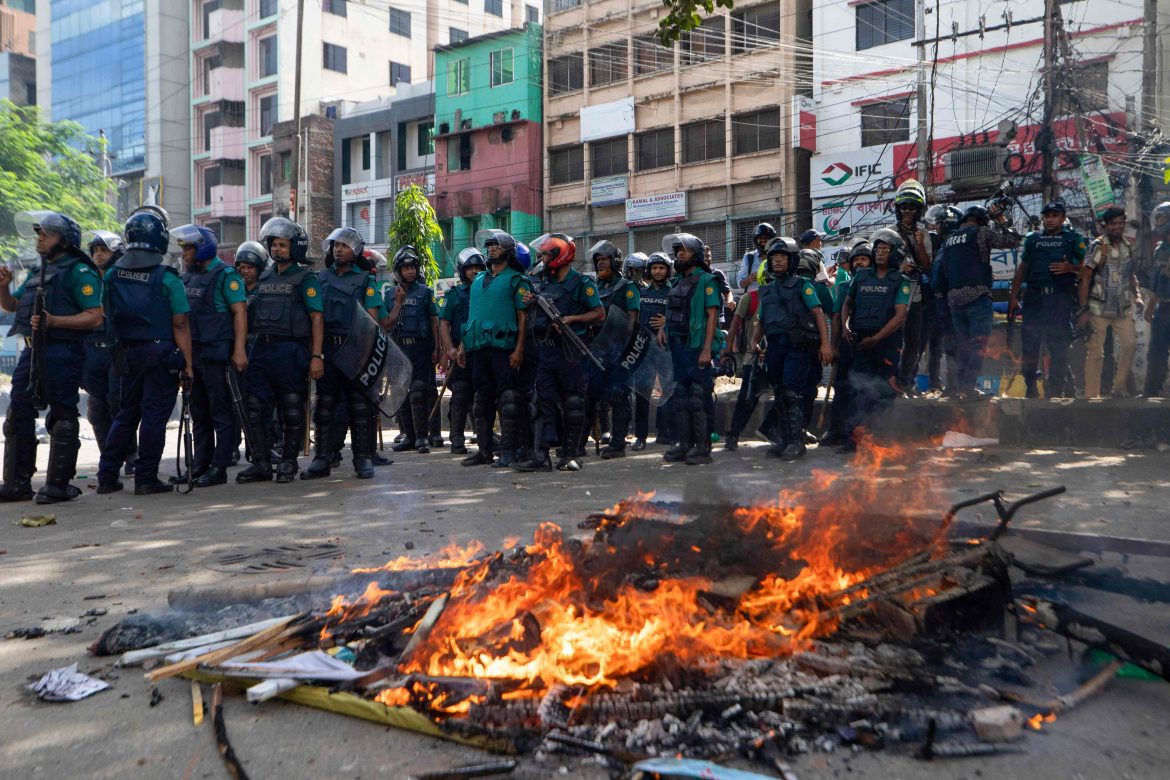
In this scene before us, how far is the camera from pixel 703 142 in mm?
32188

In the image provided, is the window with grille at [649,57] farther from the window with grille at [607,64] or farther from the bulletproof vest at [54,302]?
the bulletproof vest at [54,302]

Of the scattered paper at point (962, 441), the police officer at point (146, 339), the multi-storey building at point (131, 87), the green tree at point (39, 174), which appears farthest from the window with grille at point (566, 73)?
the police officer at point (146, 339)

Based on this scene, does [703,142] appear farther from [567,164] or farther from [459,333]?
[459,333]

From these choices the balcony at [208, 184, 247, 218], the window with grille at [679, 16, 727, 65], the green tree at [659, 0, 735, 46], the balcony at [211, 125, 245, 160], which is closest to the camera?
the green tree at [659, 0, 735, 46]

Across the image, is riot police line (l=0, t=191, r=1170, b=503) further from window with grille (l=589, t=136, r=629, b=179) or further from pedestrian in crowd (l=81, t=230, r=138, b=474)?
window with grille (l=589, t=136, r=629, b=179)

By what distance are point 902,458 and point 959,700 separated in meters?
6.30

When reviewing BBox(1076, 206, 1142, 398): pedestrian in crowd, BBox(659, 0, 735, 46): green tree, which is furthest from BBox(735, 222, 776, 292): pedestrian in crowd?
BBox(659, 0, 735, 46): green tree

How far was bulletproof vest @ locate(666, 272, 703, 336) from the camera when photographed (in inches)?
359

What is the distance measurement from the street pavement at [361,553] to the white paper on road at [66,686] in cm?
3

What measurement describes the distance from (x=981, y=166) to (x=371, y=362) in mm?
15573

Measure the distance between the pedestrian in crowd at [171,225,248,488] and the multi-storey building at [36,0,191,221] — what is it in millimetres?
44636

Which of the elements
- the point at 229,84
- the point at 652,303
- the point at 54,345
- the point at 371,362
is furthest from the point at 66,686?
the point at 229,84

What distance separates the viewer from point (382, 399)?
8.49 m

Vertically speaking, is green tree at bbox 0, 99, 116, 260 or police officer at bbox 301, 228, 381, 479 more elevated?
green tree at bbox 0, 99, 116, 260
